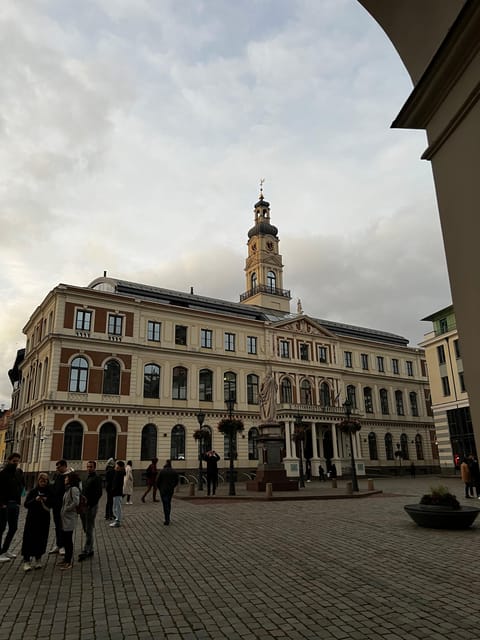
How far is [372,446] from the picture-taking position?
50.6 meters

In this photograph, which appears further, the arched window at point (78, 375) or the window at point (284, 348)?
the window at point (284, 348)

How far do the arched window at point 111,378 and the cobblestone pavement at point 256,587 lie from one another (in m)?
24.3

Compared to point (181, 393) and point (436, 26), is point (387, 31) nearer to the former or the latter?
point (436, 26)

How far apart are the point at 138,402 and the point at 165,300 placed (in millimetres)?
10973

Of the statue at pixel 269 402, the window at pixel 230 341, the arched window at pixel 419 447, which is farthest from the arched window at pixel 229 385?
the arched window at pixel 419 447

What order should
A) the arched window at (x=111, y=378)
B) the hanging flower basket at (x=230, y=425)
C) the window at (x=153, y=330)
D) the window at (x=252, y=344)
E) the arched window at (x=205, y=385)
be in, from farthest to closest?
the window at (x=252, y=344) → the arched window at (x=205, y=385) → the window at (x=153, y=330) → the arched window at (x=111, y=378) → the hanging flower basket at (x=230, y=425)

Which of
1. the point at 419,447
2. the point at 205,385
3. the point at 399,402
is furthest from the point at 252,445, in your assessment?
the point at 419,447

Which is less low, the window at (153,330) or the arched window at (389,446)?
the window at (153,330)

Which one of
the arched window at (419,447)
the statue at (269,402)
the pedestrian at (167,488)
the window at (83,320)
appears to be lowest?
the pedestrian at (167,488)

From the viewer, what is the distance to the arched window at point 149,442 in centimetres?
3677

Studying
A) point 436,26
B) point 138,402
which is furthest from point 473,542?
point 138,402

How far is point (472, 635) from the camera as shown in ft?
17.2

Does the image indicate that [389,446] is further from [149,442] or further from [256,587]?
[256,587]

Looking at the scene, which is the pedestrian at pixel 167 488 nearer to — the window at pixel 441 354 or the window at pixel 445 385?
the window at pixel 445 385
